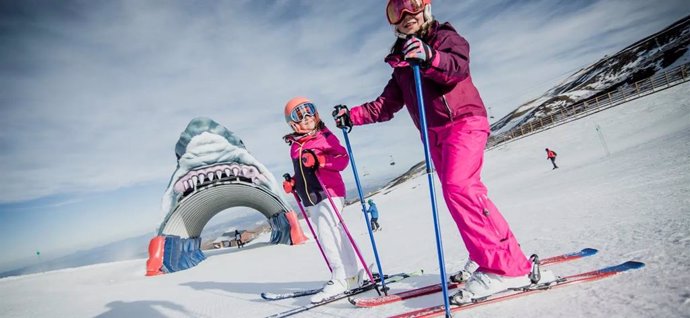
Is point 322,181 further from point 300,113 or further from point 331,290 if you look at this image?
point 331,290

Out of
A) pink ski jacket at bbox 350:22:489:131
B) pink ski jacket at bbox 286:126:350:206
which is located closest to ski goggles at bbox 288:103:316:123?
pink ski jacket at bbox 286:126:350:206

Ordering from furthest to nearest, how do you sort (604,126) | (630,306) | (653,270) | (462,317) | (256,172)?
(604,126), (256,172), (462,317), (653,270), (630,306)

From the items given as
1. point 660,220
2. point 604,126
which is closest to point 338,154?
point 660,220

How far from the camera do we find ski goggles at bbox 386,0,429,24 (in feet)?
6.96

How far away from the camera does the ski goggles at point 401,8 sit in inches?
83.5

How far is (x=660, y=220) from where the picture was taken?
2.70m

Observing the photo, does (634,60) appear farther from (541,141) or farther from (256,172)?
(256,172)

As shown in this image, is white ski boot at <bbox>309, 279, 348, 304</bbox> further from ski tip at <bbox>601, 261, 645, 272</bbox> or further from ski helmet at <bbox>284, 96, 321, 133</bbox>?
ski tip at <bbox>601, 261, 645, 272</bbox>

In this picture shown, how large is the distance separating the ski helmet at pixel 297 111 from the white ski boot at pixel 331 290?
5.31 feet

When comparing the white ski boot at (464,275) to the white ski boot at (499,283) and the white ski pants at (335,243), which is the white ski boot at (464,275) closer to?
the white ski boot at (499,283)

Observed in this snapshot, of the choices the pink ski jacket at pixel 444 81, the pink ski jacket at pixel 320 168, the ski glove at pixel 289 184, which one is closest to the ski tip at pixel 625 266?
the pink ski jacket at pixel 444 81

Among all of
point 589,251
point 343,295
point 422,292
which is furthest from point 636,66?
point 343,295

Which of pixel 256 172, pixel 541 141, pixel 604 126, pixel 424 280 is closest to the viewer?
pixel 424 280

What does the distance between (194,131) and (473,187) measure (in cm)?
1082
